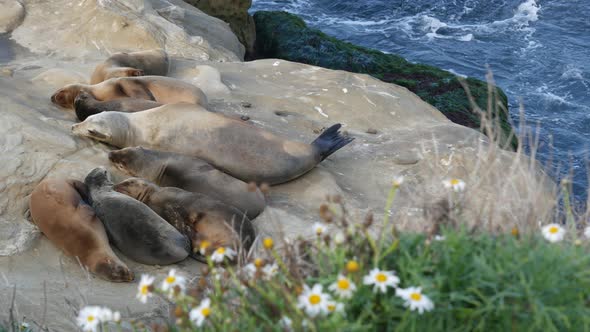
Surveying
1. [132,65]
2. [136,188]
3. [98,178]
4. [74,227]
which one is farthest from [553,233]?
[132,65]

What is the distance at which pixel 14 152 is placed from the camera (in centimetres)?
609

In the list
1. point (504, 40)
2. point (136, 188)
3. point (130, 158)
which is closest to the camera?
point (136, 188)

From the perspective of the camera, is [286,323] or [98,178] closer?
[286,323]

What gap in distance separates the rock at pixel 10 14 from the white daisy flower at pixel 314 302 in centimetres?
772

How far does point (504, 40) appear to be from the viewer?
16.6m

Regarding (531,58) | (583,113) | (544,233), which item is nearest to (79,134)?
(544,233)

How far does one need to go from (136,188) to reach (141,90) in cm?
186

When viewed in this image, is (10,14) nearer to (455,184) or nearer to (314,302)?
(455,184)

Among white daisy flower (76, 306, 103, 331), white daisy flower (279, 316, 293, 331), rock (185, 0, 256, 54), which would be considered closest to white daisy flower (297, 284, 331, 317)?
white daisy flower (279, 316, 293, 331)

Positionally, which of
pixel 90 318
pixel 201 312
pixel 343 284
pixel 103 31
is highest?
pixel 343 284

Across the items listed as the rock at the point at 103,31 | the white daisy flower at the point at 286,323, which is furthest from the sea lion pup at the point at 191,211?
the rock at the point at 103,31

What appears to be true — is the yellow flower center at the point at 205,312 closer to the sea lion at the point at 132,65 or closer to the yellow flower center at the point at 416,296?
the yellow flower center at the point at 416,296

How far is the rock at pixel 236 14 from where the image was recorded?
12922 millimetres

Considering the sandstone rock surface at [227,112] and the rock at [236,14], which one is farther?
the rock at [236,14]
